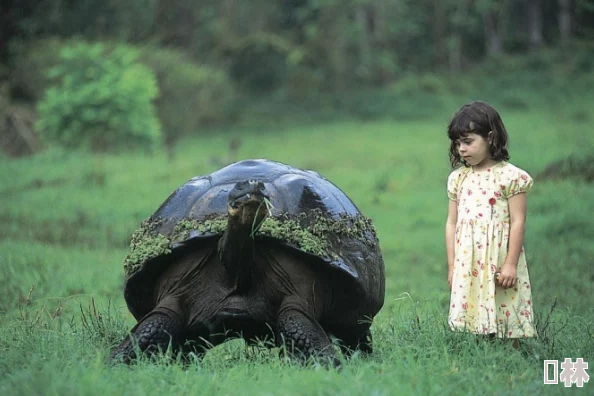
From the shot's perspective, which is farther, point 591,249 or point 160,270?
point 591,249

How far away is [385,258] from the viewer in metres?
7.57

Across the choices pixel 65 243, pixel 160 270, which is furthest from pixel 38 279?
pixel 160 270

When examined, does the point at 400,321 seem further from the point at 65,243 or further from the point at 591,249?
the point at 65,243

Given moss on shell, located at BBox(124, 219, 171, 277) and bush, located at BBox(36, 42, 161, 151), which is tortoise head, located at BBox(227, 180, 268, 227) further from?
bush, located at BBox(36, 42, 161, 151)

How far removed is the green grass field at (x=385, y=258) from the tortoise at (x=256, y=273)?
0.44 ft

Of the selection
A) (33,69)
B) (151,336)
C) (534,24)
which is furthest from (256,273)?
(534,24)

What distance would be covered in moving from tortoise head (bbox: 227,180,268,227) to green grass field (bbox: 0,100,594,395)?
556 mm

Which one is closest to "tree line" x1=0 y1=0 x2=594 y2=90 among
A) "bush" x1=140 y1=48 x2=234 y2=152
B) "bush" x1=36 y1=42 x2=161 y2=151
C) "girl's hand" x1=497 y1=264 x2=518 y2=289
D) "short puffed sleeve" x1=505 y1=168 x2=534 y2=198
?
"bush" x1=140 y1=48 x2=234 y2=152

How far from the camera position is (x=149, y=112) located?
54.5 ft

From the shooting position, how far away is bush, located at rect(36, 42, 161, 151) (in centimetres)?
1582

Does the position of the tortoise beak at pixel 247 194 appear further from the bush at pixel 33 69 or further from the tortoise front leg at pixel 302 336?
the bush at pixel 33 69

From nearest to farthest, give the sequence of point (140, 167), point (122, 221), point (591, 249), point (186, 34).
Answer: point (591, 249) → point (122, 221) → point (140, 167) → point (186, 34)

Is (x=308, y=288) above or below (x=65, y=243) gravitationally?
above

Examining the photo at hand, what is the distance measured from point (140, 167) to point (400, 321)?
855 centimetres
